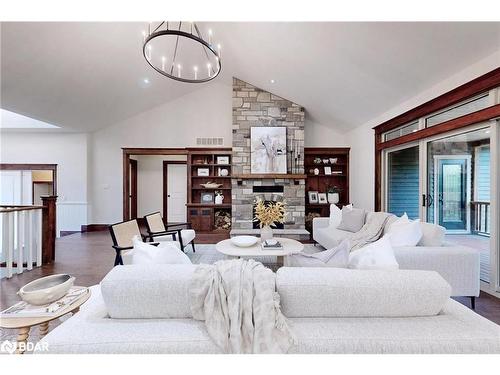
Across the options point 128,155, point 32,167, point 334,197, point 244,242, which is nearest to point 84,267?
point 244,242

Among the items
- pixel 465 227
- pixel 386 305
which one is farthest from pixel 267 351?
pixel 465 227

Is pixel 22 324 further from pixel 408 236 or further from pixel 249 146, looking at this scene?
pixel 249 146

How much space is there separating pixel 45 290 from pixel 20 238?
3007mm

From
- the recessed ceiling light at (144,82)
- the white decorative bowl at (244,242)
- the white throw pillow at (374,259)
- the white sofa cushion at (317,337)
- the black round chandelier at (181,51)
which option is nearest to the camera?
the white sofa cushion at (317,337)

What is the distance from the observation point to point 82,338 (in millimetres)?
1125

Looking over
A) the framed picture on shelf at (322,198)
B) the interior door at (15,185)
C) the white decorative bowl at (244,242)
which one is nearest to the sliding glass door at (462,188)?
the white decorative bowl at (244,242)

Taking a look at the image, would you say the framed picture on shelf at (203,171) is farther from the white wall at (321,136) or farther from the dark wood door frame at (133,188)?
the white wall at (321,136)

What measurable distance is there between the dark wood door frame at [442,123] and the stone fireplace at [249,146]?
175 cm

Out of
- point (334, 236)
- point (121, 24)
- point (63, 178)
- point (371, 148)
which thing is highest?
point (121, 24)

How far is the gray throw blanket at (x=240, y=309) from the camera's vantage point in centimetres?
115

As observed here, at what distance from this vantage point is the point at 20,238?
11.5ft

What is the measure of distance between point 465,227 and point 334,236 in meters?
1.69
